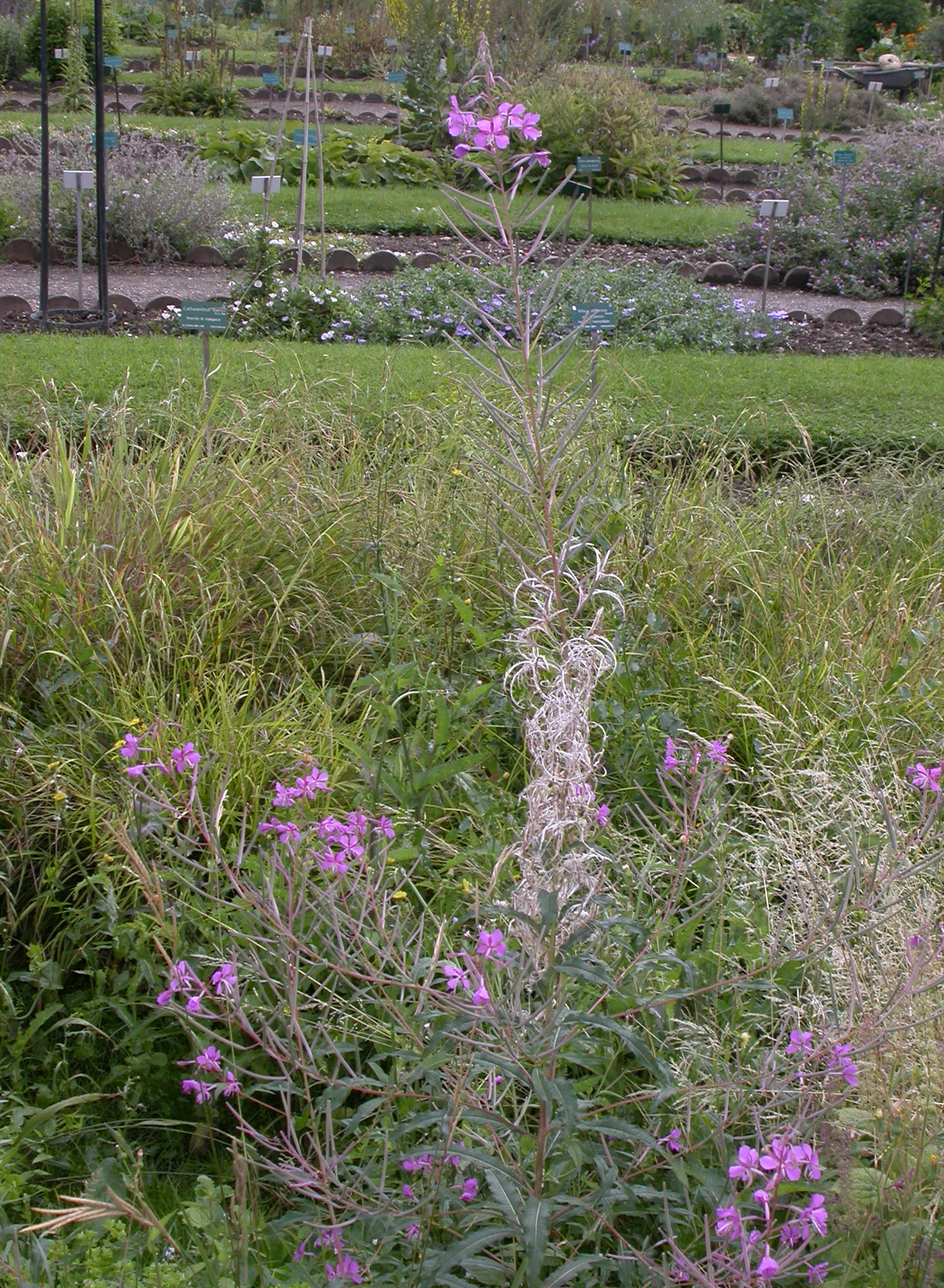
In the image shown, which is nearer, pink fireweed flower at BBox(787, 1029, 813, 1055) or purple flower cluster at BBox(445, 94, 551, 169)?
purple flower cluster at BBox(445, 94, 551, 169)

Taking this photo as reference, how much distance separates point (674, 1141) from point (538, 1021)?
35cm

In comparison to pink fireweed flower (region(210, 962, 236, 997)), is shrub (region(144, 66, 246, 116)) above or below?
above

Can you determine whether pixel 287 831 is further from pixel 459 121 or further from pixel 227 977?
pixel 459 121

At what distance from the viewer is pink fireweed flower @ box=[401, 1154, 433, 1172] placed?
5.44ft

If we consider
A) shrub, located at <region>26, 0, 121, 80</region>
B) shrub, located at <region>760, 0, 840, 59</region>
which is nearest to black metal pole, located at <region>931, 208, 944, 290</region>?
shrub, located at <region>26, 0, 121, 80</region>

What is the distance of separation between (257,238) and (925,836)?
7319 millimetres

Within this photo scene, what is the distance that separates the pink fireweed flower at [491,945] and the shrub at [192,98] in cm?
1736

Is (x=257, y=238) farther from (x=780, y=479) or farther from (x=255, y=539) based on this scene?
(x=255, y=539)

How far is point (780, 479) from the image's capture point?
17.3ft

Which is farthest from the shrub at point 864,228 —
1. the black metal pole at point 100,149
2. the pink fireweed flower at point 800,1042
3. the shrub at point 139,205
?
the pink fireweed flower at point 800,1042

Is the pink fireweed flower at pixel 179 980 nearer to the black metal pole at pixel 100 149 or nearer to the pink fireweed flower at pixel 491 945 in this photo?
the pink fireweed flower at pixel 491 945

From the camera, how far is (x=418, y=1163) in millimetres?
1684

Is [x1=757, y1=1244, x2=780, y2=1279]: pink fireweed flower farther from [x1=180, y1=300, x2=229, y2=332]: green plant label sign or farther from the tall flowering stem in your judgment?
[x1=180, y1=300, x2=229, y2=332]: green plant label sign

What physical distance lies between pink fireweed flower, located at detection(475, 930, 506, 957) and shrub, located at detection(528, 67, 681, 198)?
1294 centimetres
